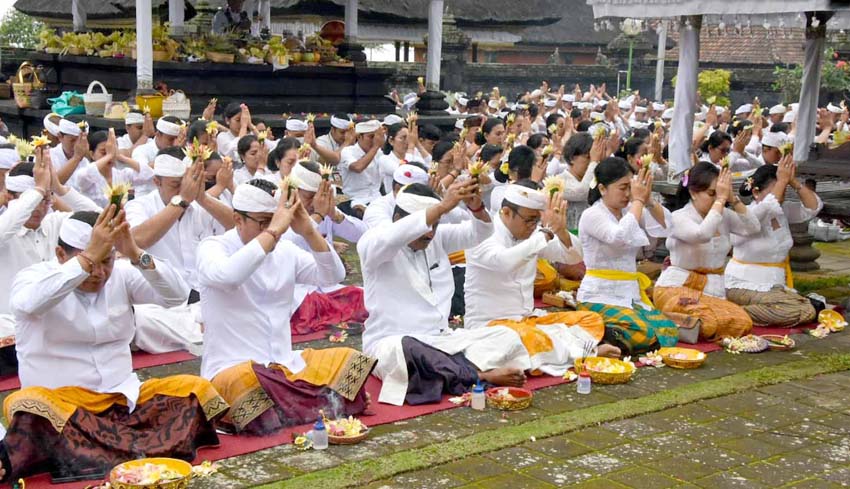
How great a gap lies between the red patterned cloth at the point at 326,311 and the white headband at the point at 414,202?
1.73 metres

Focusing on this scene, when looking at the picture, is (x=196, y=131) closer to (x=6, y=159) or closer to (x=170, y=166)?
(x=6, y=159)

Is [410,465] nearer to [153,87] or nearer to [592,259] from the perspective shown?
[592,259]

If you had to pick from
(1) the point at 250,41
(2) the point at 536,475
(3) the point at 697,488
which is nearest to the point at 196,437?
(2) the point at 536,475

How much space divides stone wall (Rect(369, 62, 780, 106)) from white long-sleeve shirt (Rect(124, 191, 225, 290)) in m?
16.9

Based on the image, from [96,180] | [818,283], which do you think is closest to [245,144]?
[96,180]

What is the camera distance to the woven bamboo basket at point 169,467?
484 centimetres

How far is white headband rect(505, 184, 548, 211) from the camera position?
696 cm

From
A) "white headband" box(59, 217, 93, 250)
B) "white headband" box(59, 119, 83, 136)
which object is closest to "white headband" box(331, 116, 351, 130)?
"white headband" box(59, 119, 83, 136)

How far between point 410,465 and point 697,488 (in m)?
1.32

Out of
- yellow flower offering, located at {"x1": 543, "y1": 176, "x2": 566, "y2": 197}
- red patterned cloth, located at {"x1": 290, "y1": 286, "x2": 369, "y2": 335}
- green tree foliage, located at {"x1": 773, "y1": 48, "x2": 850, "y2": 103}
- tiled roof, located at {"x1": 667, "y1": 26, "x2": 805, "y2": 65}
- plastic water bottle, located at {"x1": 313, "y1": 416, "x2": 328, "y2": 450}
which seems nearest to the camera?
plastic water bottle, located at {"x1": 313, "y1": 416, "x2": 328, "y2": 450}

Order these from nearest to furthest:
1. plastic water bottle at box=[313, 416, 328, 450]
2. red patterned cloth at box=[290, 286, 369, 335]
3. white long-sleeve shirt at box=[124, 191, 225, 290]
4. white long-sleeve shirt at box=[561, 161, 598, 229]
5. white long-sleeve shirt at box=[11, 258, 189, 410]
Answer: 1. white long-sleeve shirt at box=[11, 258, 189, 410]
2. plastic water bottle at box=[313, 416, 328, 450]
3. white long-sleeve shirt at box=[124, 191, 225, 290]
4. red patterned cloth at box=[290, 286, 369, 335]
5. white long-sleeve shirt at box=[561, 161, 598, 229]

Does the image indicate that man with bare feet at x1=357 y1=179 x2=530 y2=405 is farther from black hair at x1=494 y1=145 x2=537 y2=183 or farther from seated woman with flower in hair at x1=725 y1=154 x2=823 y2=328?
seated woman with flower in hair at x1=725 y1=154 x2=823 y2=328

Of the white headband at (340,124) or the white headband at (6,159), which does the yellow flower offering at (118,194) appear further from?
the white headband at (340,124)

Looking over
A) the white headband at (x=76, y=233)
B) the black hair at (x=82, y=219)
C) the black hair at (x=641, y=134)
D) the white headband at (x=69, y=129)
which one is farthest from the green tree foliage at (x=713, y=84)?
the white headband at (x=76, y=233)
